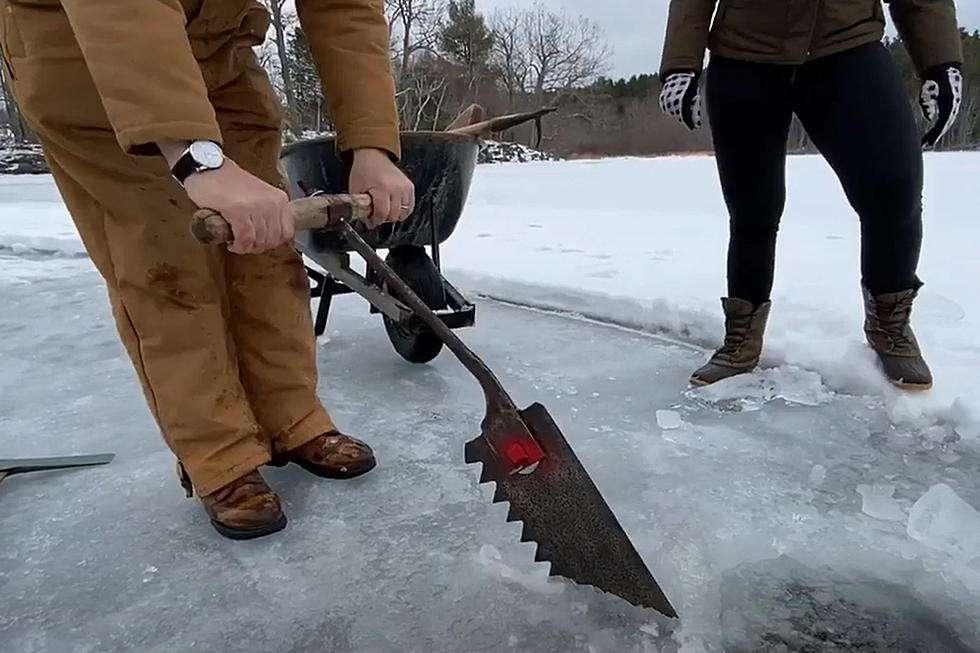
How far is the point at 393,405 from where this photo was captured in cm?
205

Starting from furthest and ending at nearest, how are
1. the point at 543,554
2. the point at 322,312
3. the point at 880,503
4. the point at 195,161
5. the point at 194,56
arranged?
the point at 322,312 < the point at 880,503 < the point at 194,56 < the point at 543,554 < the point at 195,161

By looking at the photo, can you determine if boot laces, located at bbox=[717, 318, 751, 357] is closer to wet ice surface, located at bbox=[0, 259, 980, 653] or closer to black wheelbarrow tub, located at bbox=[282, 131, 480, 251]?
wet ice surface, located at bbox=[0, 259, 980, 653]

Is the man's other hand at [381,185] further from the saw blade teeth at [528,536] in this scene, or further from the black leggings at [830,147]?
the black leggings at [830,147]

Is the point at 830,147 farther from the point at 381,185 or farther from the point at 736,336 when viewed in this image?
the point at 381,185

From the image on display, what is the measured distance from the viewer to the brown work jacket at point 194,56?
3.55 ft

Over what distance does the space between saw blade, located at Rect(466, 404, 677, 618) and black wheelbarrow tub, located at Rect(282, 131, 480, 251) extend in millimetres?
951

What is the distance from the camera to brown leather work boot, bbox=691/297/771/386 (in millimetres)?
2096

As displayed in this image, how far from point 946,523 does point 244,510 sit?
1.19 m

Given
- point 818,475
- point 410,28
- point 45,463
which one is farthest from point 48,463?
point 410,28

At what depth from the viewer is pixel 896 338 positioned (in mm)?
1978

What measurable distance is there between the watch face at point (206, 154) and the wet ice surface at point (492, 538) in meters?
0.65

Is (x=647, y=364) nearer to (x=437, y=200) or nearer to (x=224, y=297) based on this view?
(x=437, y=200)

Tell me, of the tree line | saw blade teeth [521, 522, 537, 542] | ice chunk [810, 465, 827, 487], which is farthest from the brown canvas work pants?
the tree line

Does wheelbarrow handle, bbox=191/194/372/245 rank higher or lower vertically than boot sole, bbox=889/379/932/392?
higher
